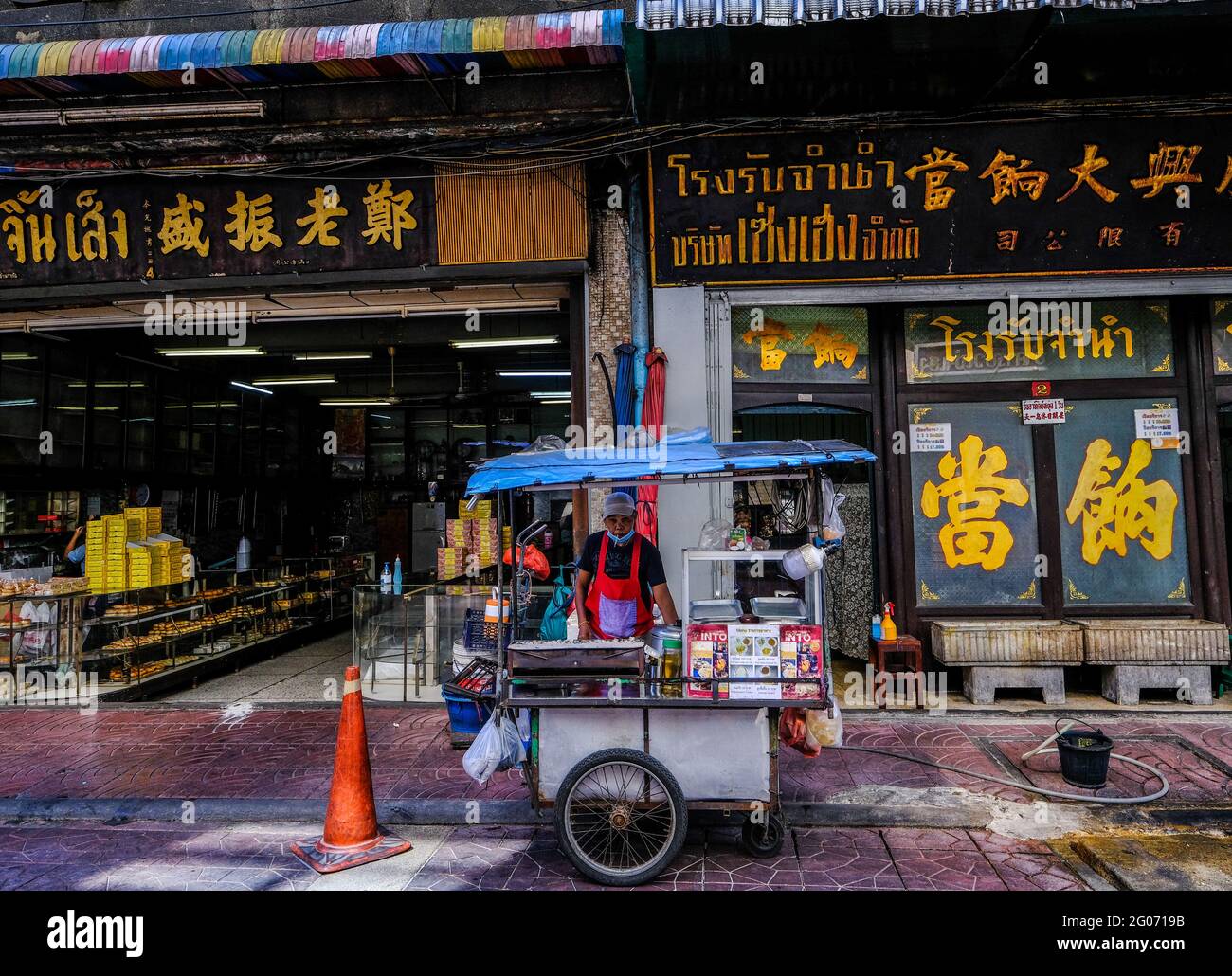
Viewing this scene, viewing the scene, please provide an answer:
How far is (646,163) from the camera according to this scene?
26.2 feet

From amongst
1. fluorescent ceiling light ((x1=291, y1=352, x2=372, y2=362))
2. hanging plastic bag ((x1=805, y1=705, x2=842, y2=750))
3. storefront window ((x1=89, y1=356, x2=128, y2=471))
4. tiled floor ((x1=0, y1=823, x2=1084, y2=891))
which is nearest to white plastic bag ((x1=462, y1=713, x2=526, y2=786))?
tiled floor ((x1=0, y1=823, x2=1084, y2=891))

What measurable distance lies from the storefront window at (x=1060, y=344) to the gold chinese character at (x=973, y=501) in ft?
2.83

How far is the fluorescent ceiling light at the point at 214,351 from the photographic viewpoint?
1204 cm

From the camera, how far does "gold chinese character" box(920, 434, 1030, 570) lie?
8.28 meters

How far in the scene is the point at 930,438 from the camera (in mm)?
8406

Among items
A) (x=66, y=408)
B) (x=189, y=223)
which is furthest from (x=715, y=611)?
(x=66, y=408)

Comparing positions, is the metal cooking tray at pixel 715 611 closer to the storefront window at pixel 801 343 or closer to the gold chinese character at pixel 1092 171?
the storefront window at pixel 801 343

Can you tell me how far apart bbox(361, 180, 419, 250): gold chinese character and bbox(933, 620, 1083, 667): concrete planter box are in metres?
7.13

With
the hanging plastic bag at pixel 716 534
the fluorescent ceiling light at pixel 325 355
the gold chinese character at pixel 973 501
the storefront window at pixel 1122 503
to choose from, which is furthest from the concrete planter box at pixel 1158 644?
the fluorescent ceiling light at pixel 325 355

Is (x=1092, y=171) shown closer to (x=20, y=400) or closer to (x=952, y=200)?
(x=952, y=200)

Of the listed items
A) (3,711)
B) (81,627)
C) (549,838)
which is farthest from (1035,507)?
(3,711)

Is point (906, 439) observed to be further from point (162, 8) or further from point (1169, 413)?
point (162, 8)

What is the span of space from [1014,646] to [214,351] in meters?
12.1

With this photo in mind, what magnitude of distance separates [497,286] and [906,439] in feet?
16.0
